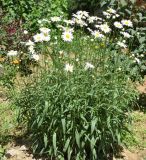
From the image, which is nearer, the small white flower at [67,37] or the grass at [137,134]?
the small white flower at [67,37]

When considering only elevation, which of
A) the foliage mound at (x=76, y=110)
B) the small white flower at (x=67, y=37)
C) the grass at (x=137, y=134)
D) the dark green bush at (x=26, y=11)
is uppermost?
the small white flower at (x=67, y=37)

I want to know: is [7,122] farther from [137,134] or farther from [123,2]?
[123,2]

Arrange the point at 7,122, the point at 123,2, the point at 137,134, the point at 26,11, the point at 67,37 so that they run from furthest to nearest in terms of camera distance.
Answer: the point at 26,11, the point at 123,2, the point at 137,134, the point at 7,122, the point at 67,37

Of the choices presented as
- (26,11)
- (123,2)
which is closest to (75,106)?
(123,2)

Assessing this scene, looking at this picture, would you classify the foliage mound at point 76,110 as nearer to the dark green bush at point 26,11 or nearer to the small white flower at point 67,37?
the small white flower at point 67,37

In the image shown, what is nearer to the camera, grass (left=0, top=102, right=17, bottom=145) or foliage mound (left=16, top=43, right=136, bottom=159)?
foliage mound (left=16, top=43, right=136, bottom=159)

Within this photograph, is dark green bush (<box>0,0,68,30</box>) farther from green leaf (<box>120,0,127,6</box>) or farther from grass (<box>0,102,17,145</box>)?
grass (<box>0,102,17,145</box>)

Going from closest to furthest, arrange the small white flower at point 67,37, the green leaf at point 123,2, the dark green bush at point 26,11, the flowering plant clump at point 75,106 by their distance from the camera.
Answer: the small white flower at point 67,37 < the flowering plant clump at point 75,106 < the green leaf at point 123,2 < the dark green bush at point 26,11

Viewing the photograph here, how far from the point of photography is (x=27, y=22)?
866cm

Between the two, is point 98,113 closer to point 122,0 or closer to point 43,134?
point 43,134

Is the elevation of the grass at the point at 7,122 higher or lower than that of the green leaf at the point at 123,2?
lower

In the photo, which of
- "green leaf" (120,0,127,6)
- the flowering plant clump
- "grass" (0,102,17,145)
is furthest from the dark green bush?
the flowering plant clump

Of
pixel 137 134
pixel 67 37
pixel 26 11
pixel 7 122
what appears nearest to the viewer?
pixel 67 37

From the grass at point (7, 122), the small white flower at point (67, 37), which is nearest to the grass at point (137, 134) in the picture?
the grass at point (7, 122)
